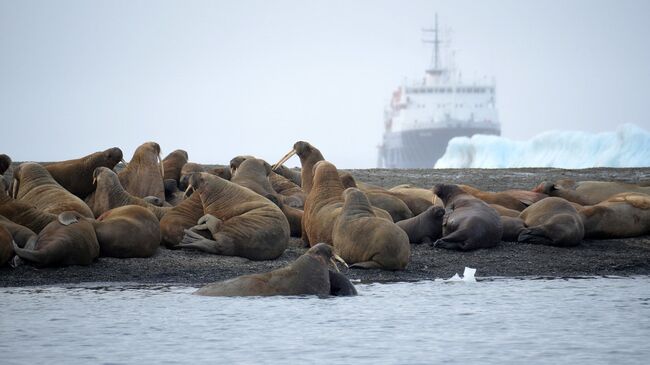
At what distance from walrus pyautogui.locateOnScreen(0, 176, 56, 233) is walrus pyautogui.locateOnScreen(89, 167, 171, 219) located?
1.29m

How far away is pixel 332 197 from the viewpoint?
11.0m

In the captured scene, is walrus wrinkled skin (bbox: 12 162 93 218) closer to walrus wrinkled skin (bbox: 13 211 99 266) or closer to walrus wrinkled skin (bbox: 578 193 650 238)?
walrus wrinkled skin (bbox: 13 211 99 266)

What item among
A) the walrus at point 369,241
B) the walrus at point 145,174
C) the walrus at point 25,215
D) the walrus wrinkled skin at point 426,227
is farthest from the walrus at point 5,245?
the walrus wrinkled skin at point 426,227

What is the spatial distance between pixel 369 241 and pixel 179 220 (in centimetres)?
220

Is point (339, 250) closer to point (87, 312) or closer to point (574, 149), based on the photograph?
point (87, 312)

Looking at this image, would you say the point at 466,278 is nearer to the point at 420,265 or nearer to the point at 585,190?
the point at 420,265

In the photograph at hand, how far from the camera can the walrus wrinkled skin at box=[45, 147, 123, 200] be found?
12.5 m

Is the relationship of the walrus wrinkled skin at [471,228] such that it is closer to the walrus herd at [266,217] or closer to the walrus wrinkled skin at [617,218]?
the walrus herd at [266,217]

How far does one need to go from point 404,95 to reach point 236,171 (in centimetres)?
6684

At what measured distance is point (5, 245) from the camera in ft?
30.4

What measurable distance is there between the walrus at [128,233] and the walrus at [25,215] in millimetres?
525

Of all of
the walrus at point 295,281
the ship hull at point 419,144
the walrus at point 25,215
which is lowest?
the ship hull at point 419,144

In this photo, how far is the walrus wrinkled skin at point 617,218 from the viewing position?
487 inches

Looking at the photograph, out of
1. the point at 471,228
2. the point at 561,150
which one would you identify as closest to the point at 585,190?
the point at 471,228
